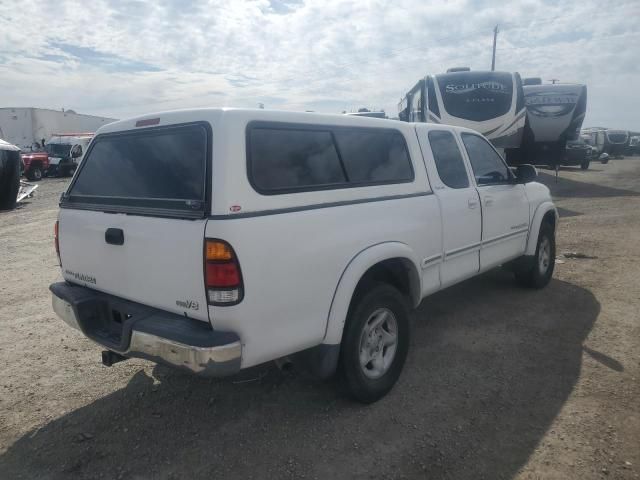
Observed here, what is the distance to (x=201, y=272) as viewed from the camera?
244cm

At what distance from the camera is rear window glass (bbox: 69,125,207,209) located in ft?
8.64

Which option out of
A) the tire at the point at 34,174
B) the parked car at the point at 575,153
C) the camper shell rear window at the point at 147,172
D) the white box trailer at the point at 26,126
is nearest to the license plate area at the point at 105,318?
the camper shell rear window at the point at 147,172

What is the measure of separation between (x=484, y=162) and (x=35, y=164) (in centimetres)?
2569

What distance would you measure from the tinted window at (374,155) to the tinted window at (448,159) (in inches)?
17.7

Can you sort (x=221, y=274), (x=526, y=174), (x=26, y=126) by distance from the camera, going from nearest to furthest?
(x=221, y=274), (x=526, y=174), (x=26, y=126)

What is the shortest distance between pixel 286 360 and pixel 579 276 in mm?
4961

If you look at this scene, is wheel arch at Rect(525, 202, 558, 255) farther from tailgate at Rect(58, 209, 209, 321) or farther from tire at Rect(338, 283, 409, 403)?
tailgate at Rect(58, 209, 209, 321)

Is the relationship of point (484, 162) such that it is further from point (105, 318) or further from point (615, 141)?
point (615, 141)

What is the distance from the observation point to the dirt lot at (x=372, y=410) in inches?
108

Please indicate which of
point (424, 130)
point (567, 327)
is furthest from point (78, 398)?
point (567, 327)

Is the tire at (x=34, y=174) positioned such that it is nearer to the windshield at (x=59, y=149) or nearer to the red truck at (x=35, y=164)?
the red truck at (x=35, y=164)

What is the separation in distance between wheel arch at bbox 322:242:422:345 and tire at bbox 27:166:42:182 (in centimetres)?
2581

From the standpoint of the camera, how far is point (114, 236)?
9.41ft

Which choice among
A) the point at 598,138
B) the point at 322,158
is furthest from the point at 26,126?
the point at 598,138
